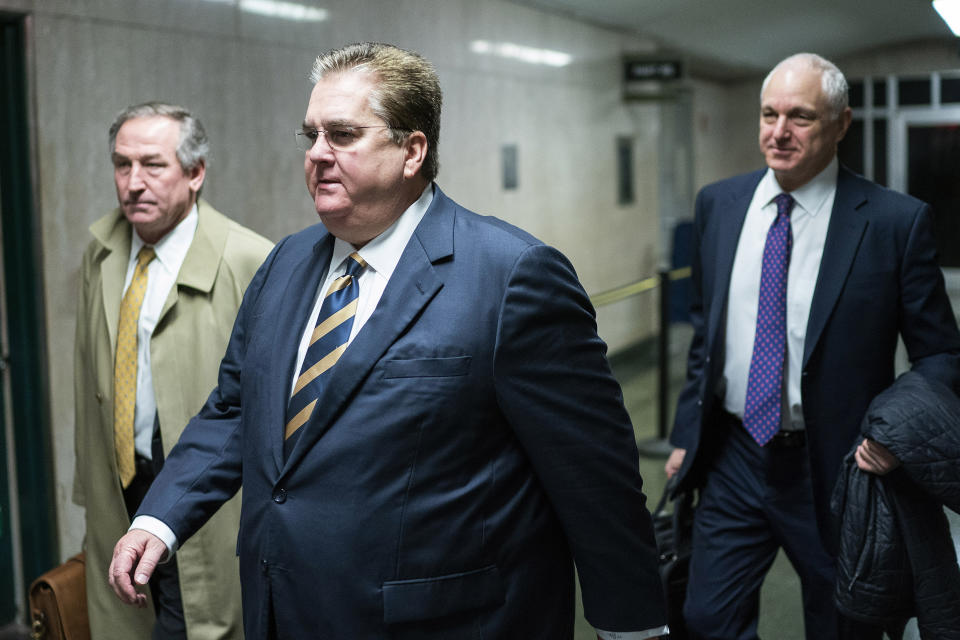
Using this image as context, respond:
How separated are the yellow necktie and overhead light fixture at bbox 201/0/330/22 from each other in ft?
7.62

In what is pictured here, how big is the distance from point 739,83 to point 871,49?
96.2 inches

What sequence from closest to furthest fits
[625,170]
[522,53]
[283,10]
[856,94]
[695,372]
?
[695,372] → [283,10] → [522,53] → [625,170] → [856,94]

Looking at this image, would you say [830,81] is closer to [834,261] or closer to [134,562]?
[834,261]

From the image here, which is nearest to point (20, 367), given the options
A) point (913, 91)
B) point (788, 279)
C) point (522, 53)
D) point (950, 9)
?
point (788, 279)

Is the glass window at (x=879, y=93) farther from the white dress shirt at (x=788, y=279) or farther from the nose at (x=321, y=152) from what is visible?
the nose at (x=321, y=152)

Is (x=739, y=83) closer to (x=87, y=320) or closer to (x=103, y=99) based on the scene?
(x=103, y=99)

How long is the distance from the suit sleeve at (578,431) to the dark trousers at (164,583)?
1.44m

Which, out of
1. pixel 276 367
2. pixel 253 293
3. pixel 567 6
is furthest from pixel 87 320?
pixel 567 6

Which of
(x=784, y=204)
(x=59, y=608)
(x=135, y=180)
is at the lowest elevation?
(x=59, y=608)

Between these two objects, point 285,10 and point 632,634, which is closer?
point 632,634

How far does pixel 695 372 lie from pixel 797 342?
40 cm

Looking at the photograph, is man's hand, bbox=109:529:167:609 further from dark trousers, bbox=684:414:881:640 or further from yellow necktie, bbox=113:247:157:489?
dark trousers, bbox=684:414:881:640

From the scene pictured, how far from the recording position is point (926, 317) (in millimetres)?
2727

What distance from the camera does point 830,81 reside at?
288cm
